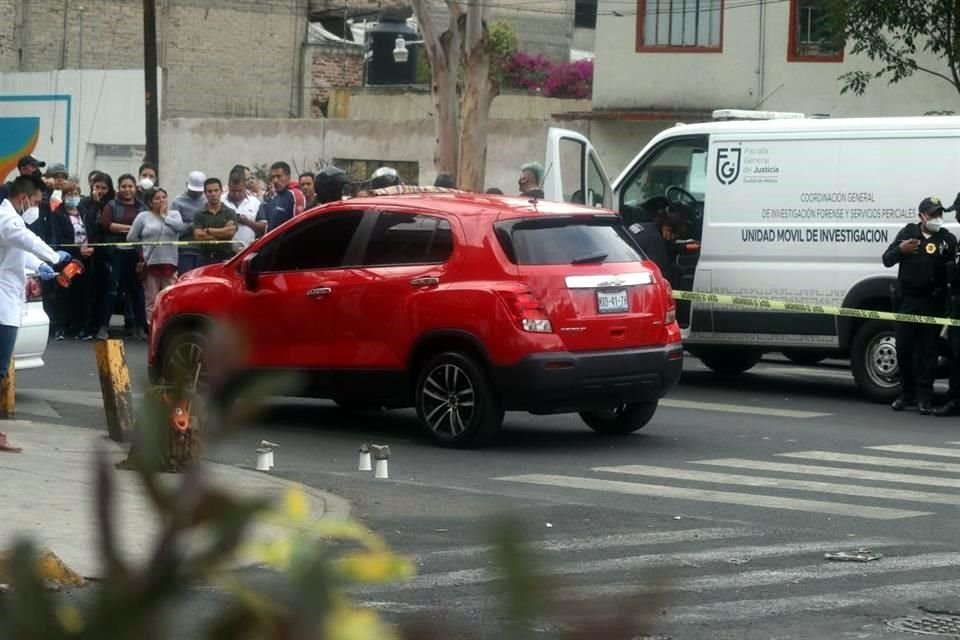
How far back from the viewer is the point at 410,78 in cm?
4366

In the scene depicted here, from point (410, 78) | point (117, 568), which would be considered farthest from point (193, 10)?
point (117, 568)

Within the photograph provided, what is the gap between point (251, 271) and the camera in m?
12.9

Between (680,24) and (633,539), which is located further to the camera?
(680,24)

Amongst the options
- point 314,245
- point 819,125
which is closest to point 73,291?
point 314,245

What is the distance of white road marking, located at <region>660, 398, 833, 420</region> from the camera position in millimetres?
14344

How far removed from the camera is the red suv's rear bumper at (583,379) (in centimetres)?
1155

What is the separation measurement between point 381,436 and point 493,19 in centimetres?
3964

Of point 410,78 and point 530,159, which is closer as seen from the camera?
point 530,159

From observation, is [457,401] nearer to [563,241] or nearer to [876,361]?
[563,241]

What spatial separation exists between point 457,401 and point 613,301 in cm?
124

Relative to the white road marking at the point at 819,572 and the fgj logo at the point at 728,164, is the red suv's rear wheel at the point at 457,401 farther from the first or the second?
the fgj logo at the point at 728,164

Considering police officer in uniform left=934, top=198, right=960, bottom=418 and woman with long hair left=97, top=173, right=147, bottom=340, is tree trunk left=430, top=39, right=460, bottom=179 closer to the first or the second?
woman with long hair left=97, top=173, right=147, bottom=340

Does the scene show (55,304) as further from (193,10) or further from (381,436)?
(193,10)

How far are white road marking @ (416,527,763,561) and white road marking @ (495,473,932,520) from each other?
93cm
